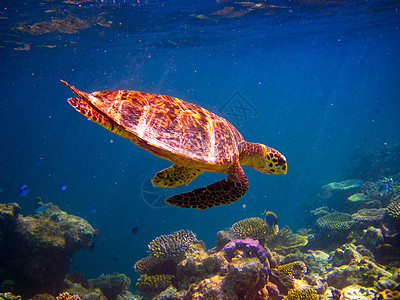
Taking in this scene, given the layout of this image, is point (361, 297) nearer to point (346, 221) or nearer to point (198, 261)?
point (198, 261)

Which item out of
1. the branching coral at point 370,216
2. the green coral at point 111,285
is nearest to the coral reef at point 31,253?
the green coral at point 111,285

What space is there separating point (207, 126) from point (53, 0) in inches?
559

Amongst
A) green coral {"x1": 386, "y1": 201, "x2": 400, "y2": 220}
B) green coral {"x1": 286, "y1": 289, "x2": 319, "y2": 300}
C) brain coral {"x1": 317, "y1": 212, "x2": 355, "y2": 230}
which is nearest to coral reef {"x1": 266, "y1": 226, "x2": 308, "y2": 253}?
brain coral {"x1": 317, "y1": 212, "x2": 355, "y2": 230}

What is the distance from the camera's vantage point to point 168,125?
304 cm

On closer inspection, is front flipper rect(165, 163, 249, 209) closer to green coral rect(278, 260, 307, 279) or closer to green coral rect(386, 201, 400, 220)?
green coral rect(278, 260, 307, 279)

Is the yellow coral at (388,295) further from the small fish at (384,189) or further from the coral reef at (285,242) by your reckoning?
the small fish at (384,189)

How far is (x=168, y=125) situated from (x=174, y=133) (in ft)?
0.50

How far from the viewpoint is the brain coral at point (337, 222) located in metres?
8.14

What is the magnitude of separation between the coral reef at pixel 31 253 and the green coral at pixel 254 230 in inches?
221

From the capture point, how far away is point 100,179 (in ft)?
178

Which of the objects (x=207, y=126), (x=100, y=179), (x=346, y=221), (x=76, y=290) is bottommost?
(x=100, y=179)

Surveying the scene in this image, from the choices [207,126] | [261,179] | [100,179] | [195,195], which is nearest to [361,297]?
[195,195]

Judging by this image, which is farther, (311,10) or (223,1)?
(311,10)

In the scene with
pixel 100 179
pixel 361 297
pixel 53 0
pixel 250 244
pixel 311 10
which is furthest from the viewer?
pixel 100 179
